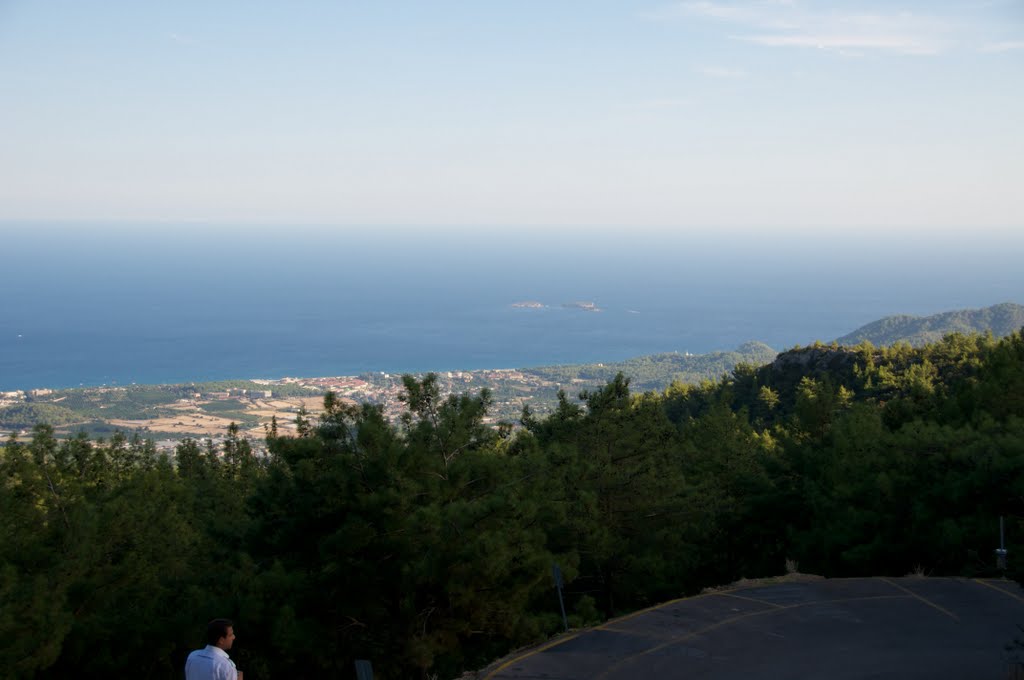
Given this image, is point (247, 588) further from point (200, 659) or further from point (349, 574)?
point (200, 659)

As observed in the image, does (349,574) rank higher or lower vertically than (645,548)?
higher

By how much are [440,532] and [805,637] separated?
5.01 metres

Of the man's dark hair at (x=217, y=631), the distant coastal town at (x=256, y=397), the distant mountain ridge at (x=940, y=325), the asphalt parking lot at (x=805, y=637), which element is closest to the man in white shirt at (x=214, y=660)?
the man's dark hair at (x=217, y=631)

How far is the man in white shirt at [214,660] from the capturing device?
17.3 ft

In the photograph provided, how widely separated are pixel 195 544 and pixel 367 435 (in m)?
8.02

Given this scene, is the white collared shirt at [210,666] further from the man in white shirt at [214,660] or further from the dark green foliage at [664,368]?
the dark green foliage at [664,368]

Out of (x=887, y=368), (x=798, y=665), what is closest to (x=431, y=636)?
(x=798, y=665)

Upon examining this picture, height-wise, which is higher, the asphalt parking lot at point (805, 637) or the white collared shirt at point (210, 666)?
the white collared shirt at point (210, 666)

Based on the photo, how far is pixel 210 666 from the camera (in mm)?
5293

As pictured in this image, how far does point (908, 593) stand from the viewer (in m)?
12.5

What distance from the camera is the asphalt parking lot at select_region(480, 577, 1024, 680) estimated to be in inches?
366

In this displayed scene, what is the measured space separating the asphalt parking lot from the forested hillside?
163 centimetres

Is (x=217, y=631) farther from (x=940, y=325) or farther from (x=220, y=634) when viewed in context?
(x=940, y=325)

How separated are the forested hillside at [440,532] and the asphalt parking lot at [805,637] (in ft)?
5.33
